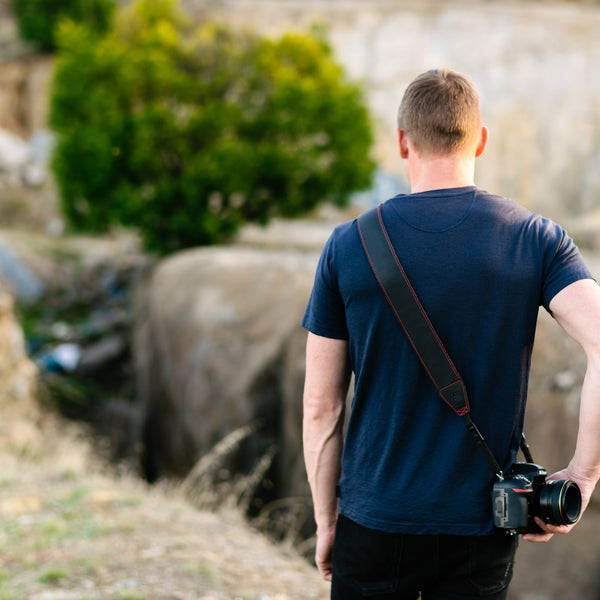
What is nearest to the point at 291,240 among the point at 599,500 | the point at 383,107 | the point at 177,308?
the point at 177,308

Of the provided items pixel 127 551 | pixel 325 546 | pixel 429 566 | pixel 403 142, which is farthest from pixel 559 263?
pixel 127 551

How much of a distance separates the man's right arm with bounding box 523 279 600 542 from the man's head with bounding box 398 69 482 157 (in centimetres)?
43

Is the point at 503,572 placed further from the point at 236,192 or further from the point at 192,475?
the point at 236,192

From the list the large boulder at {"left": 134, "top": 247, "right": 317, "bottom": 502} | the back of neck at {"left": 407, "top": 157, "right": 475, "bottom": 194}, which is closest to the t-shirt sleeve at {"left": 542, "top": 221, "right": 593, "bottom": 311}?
the back of neck at {"left": 407, "top": 157, "right": 475, "bottom": 194}

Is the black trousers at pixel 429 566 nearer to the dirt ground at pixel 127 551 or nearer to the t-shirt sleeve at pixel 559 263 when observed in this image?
the t-shirt sleeve at pixel 559 263

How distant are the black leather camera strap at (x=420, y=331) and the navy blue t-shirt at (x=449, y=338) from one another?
0.03m

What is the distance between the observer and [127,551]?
Result: 4.04 meters

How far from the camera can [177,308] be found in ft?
26.4

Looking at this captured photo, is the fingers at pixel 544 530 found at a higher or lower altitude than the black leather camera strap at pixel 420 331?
lower

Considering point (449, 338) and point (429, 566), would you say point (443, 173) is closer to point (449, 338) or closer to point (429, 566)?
point (449, 338)

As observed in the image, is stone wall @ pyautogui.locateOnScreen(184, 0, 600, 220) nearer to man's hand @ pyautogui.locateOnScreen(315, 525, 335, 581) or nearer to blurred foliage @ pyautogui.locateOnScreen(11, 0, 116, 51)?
blurred foliage @ pyautogui.locateOnScreen(11, 0, 116, 51)

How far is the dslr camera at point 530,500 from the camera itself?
175cm

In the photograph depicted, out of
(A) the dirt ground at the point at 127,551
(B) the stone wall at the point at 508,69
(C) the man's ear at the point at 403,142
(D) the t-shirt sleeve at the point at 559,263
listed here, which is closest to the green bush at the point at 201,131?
(A) the dirt ground at the point at 127,551

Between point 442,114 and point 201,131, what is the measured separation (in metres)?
8.59
